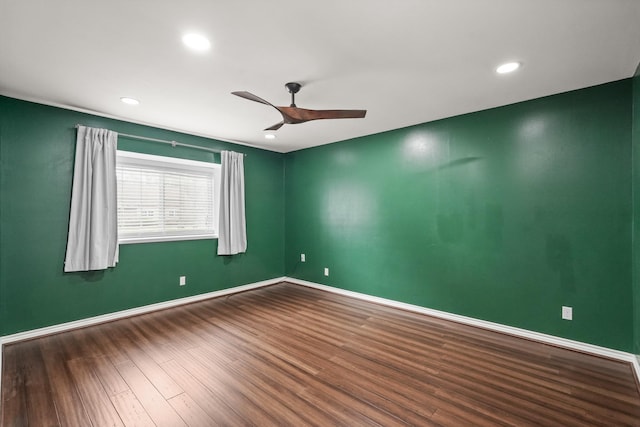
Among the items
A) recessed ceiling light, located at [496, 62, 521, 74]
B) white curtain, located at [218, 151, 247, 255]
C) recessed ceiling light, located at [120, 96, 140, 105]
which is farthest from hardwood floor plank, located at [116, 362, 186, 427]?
recessed ceiling light, located at [496, 62, 521, 74]

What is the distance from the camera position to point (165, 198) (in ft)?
13.1

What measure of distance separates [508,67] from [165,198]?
4.27m

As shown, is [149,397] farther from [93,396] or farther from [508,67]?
[508,67]

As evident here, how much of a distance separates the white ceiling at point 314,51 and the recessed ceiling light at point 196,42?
53 mm

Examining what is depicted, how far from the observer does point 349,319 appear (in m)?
3.47

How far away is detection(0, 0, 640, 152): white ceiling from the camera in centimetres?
163

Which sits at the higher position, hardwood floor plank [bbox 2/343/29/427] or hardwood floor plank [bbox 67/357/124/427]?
hardwood floor plank [bbox 2/343/29/427]

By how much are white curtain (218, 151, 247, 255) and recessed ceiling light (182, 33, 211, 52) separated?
8.37ft

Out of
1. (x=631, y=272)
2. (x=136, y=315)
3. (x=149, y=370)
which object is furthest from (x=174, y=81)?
(x=631, y=272)

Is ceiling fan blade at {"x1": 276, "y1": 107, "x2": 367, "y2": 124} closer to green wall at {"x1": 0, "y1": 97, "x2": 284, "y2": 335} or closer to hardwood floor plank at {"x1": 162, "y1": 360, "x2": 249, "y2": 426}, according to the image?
hardwood floor plank at {"x1": 162, "y1": 360, "x2": 249, "y2": 426}

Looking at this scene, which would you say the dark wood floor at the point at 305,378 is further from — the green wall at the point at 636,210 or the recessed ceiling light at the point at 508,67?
the recessed ceiling light at the point at 508,67

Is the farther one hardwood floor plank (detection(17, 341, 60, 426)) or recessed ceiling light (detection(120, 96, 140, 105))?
recessed ceiling light (detection(120, 96, 140, 105))

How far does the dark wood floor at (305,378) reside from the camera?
1785 mm

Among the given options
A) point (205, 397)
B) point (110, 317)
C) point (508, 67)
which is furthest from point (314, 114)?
point (110, 317)
